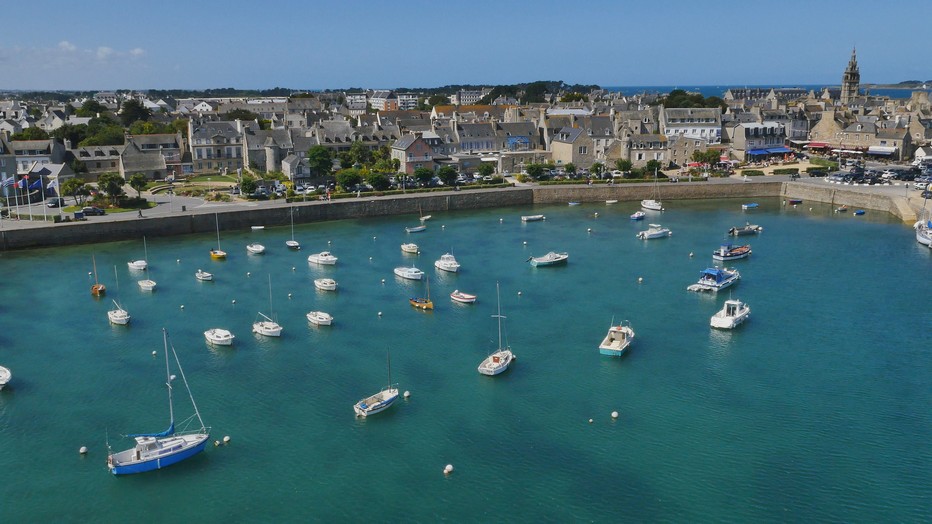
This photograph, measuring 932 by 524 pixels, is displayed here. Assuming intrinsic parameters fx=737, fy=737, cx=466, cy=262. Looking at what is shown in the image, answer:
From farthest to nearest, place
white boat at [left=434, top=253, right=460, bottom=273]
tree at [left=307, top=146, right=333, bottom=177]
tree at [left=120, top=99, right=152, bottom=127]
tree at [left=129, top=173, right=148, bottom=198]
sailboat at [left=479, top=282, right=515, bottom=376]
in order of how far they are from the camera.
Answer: tree at [left=120, top=99, right=152, bottom=127] < tree at [left=307, top=146, right=333, bottom=177] < tree at [left=129, top=173, right=148, bottom=198] < white boat at [left=434, top=253, right=460, bottom=273] < sailboat at [left=479, top=282, right=515, bottom=376]

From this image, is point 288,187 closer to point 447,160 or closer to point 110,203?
point 110,203

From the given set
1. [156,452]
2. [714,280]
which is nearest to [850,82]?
[714,280]

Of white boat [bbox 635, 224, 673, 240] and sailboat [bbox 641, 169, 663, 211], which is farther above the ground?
sailboat [bbox 641, 169, 663, 211]

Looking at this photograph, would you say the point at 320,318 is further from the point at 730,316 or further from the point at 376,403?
the point at 730,316

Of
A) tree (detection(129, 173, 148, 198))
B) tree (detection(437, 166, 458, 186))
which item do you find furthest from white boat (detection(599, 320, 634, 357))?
tree (detection(129, 173, 148, 198))

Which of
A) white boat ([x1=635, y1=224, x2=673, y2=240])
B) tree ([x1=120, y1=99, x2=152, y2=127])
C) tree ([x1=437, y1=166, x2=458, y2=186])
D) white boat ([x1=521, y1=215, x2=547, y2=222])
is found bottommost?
white boat ([x1=635, y1=224, x2=673, y2=240])

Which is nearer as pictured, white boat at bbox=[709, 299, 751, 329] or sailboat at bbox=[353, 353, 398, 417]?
sailboat at bbox=[353, 353, 398, 417]

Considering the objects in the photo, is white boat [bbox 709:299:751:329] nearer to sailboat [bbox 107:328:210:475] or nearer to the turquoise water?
the turquoise water

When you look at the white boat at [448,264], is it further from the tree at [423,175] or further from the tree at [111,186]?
the tree at [111,186]

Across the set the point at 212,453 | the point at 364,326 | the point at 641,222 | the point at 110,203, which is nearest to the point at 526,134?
the point at 641,222
